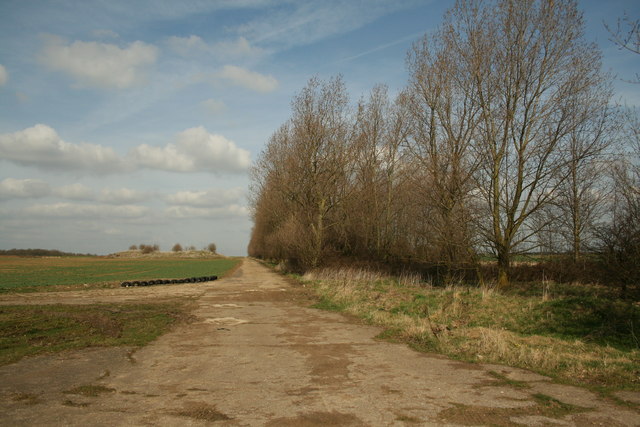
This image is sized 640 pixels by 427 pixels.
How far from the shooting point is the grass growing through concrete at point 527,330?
772cm

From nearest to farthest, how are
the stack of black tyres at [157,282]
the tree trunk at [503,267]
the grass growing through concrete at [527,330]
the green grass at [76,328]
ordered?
the grass growing through concrete at [527,330]
the green grass at [76,328]
the tree trunk at [503,267]
the stack of black tyres at [157,282]

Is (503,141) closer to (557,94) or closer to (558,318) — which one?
(557,94)

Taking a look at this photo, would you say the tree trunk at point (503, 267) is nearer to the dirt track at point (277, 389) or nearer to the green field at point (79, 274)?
the dirt track at point (277, 389)

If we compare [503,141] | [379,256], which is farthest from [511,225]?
[379,256]

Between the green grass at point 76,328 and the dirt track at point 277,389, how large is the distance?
2.68 ft

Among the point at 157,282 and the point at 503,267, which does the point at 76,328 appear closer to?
the point at 503,267

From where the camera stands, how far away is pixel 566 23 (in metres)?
17.5

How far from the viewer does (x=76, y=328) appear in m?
11.5

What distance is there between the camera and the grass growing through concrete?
25.3 ft

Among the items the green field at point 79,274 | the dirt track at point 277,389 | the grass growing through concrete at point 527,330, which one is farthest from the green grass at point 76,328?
the green field at point 79,274

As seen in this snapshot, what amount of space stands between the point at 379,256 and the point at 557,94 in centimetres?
1755

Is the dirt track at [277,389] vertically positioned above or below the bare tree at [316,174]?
below

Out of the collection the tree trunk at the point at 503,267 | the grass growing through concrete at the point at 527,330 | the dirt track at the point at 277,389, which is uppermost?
the tree trunk at the point at 503,267

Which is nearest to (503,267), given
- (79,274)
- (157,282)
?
(157,282)
